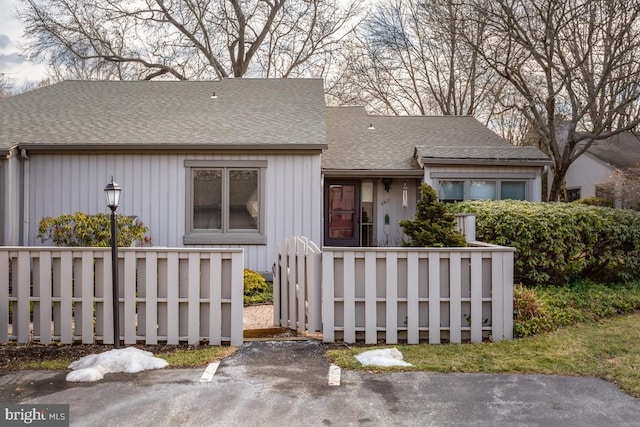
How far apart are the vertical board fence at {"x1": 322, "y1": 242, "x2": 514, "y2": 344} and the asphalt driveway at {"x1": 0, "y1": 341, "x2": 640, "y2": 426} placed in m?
1.05

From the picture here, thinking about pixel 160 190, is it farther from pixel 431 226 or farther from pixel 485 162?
pixel 485 162

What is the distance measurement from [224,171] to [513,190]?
6803 millimetres

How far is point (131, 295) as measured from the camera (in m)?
5.89

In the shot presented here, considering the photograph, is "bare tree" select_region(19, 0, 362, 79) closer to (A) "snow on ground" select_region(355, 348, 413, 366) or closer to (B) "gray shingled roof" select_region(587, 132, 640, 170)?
(B) "gray shingled roof" select_region(587, 132, 640, 170)

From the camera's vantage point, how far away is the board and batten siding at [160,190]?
1141cm

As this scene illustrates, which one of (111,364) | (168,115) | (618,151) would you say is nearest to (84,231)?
(168,115)

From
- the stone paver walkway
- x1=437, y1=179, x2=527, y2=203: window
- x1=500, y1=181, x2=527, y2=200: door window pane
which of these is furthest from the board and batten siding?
x1=500, y1=181, x2=527, y2=200: door window pane

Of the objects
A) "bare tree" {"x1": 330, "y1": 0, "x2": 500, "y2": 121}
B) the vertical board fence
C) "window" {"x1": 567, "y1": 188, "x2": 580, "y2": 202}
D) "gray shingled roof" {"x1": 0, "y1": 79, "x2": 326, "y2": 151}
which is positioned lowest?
the vertical board fence

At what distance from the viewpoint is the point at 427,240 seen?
7.27 m

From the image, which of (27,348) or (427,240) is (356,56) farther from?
(27,348)

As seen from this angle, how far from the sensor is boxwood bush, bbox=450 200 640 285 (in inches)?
336

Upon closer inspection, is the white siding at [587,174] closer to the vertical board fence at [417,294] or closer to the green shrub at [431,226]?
the green shrub at [431,226]

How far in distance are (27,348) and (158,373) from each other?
1.89 meters

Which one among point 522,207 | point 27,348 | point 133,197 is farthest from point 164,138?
point 522,207
